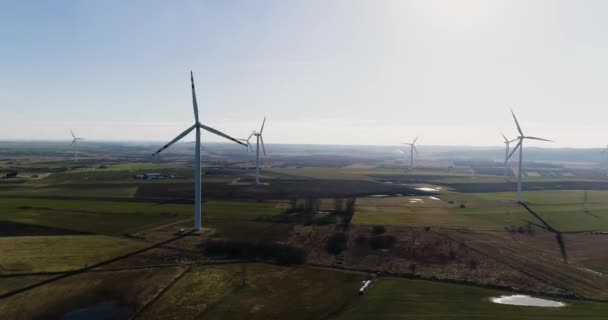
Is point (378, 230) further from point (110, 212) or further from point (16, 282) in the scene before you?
point (110, 212)

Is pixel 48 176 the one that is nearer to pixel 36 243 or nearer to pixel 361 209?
pixel 36 243

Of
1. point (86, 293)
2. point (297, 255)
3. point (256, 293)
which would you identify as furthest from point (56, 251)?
point (297, 255)

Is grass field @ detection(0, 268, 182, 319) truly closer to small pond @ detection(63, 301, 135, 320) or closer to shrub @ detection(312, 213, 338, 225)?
small pond @ detection(63, 301, 135, 320)

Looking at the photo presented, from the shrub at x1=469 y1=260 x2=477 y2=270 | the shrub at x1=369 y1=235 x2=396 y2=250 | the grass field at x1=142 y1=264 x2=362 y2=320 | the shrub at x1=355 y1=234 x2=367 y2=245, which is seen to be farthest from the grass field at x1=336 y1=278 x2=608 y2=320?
the shrub at x1=355 y1=234 x2=367 y2=245

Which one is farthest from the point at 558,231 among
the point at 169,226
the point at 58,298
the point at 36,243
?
the point at 36,243

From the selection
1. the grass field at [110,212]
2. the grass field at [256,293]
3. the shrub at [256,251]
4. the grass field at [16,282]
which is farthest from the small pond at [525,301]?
the grass field at [110,212]
